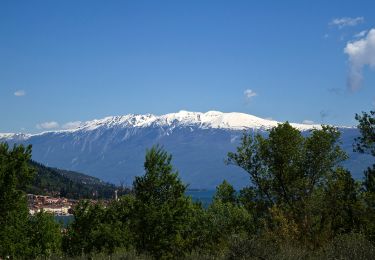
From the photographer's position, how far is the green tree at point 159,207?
34.8m

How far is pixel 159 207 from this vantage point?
1379 inches

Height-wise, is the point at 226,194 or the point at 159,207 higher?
the point at 159,207

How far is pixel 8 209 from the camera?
36.2 meters

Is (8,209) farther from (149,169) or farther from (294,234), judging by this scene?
(294,234)

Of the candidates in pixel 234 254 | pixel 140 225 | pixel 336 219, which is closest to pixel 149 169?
pixel 140 225

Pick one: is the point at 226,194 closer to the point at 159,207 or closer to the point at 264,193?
the point at 264,193

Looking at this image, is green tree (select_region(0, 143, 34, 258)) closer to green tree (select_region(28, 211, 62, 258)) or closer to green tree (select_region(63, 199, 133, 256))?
green tree (select_region(28, 211, 62, 258))

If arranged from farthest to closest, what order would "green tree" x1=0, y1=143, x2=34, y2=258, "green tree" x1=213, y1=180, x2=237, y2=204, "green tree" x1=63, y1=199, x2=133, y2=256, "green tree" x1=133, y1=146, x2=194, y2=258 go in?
1. "green tree" x1=213, y1=180, x2=237, y2=204
2. "green tree" x1=63, y1=199, x2=133, y2=256
3. "green tree" x1=0, y1=143, x2=34, y2=258
4. "green tree" x1=133, y1=146, x2=194, y2=258

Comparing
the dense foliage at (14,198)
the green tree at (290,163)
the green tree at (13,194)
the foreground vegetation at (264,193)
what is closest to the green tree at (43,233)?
the foreground vegetation at (264,193)

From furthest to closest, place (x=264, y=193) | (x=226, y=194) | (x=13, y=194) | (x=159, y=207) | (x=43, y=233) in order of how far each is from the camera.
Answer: (x=226, y=194), (x=43, y=233), (x=264, y=193), (x=13, y=194), (x=159, y=207)

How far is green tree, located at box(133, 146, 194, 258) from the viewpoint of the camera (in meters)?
34.8

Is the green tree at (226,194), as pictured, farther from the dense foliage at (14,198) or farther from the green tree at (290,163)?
the dense foliage at (14,198)

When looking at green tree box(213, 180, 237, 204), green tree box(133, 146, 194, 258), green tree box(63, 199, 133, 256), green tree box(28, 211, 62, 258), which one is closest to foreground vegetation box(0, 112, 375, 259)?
green tree box(133, 146, 194, 258)

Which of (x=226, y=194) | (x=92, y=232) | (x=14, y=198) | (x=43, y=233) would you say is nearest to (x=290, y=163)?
(x=14, y=198)
